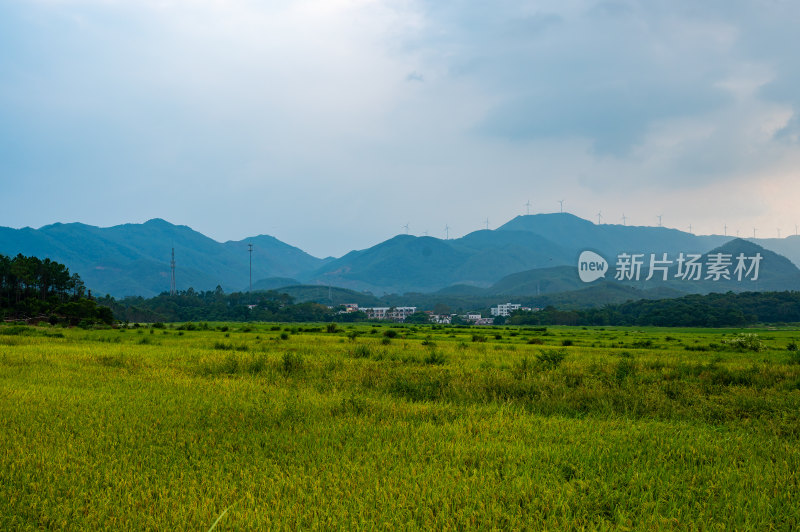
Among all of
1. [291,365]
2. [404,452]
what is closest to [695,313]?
[291,365]

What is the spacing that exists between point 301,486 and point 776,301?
513 ft

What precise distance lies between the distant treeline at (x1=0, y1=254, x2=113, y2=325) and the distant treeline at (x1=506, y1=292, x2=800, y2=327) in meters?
105

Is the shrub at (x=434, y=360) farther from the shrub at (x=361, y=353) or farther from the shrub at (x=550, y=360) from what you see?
the shrub at (x=550, y=360)

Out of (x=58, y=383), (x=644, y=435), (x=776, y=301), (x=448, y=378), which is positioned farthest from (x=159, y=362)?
(x=776, y=301)

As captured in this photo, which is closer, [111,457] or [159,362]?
[111,457]

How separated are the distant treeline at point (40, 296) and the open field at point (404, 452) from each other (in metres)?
54.1

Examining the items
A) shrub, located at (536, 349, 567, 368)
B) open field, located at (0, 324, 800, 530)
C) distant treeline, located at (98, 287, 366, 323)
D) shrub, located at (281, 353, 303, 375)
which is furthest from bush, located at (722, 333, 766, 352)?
distant treeline, located at (98, 287, 366, 323)

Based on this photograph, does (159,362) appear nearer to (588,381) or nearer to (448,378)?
(448,378)

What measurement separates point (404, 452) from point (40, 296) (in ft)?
283

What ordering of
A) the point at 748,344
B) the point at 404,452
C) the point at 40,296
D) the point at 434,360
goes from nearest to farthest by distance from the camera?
the point at 404,452 < the point at 434,360 < the point at 748,344 < the point at 40,296

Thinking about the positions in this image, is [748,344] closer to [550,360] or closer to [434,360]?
[550,360]

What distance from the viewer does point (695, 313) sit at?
116m

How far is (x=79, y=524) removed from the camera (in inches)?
203

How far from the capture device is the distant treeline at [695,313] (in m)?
114
